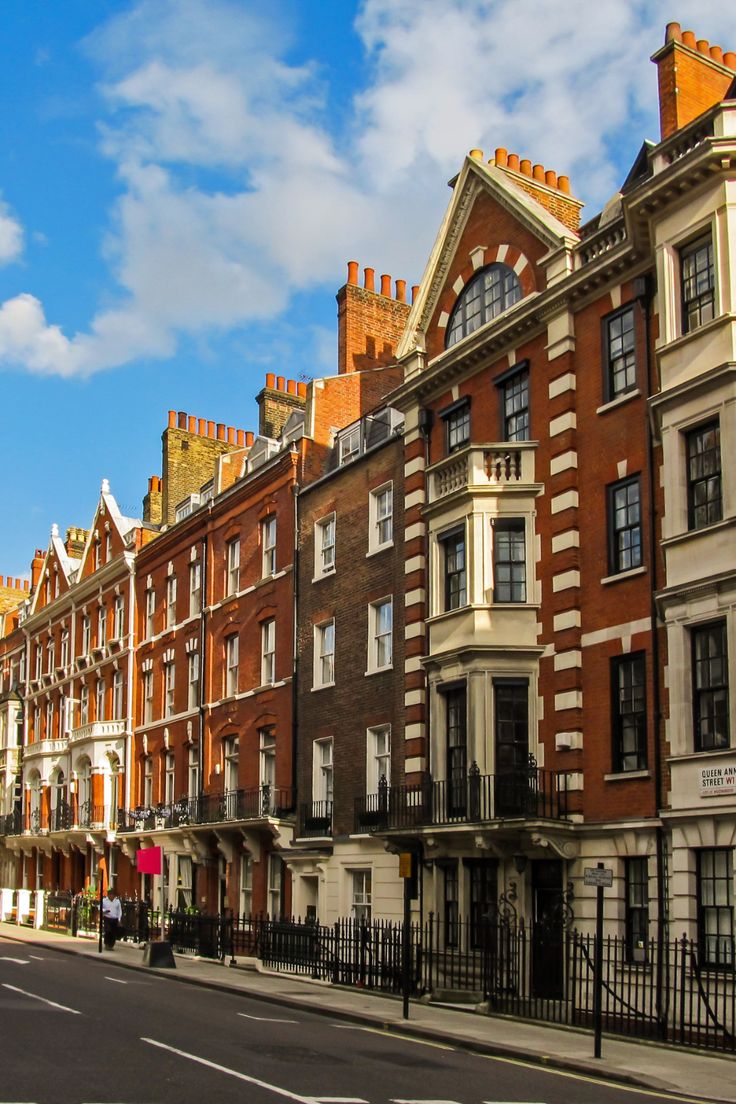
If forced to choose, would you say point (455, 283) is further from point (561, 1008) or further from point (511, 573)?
point (561, 1008)

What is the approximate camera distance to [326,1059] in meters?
15.7

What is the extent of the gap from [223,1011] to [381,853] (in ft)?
28.2

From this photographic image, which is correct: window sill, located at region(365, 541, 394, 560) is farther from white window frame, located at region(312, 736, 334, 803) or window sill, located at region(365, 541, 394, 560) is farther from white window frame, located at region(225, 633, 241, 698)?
white window frame, located at region(225, 633, 241, 698)

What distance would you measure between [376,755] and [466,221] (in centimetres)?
1212

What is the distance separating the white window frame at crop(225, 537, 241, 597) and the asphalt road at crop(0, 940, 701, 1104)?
18973 millimetres

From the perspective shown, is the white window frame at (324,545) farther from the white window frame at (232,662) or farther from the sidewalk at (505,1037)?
the sidewalk at (505,1037)

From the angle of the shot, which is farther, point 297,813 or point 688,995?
point 297,813

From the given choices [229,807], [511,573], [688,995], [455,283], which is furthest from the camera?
[229,807]

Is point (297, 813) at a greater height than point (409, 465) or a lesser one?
lesser

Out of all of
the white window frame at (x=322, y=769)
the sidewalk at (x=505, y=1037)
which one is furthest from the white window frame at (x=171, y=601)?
the sidewalk at (x=505, y=1037)

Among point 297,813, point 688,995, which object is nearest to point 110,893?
point 297,813

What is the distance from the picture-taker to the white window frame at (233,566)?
132ft

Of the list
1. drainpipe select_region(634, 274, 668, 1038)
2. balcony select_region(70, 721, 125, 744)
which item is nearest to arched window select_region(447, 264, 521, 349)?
drainpipe select_region(634, 274, 668, 1038)

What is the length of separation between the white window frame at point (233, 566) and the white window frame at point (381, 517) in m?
8.89
